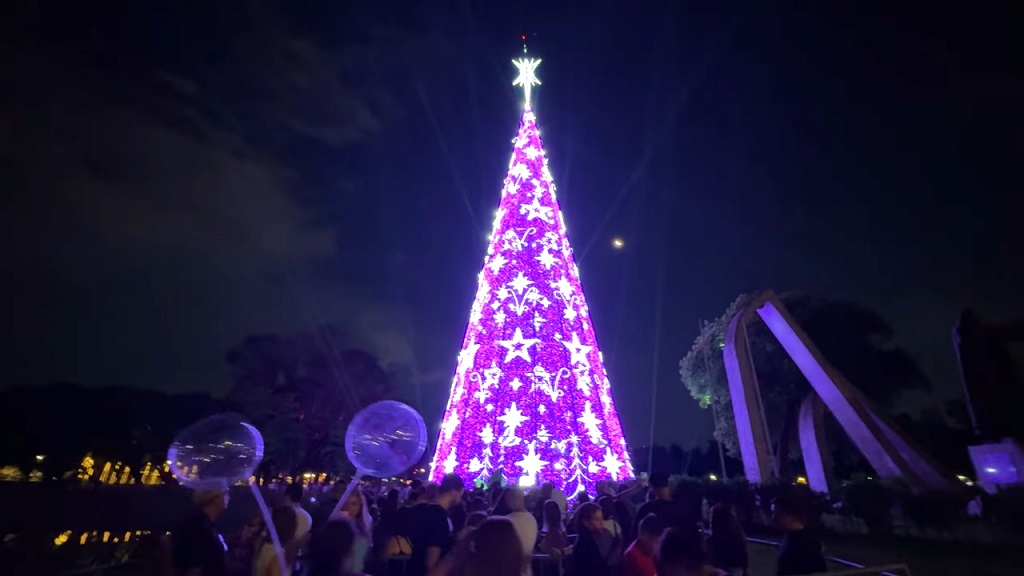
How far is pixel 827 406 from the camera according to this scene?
17625 millimetres

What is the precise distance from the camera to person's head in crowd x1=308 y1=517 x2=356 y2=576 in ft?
12.6

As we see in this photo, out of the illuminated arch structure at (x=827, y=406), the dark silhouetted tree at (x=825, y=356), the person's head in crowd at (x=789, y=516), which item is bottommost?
the person's head in crowd at (x=789, y=516)

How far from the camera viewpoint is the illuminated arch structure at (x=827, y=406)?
47.8ft

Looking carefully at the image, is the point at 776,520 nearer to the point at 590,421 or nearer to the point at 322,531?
the point at 322,531

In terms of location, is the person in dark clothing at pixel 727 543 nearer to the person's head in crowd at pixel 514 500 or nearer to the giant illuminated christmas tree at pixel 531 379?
the person's head in crowd at pixel 514 500

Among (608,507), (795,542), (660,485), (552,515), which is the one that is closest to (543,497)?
(608,507)

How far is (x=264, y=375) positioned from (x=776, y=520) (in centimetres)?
3238

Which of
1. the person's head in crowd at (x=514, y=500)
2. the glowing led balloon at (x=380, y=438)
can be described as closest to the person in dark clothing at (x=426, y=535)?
the person's head in crowd at (x=514, y=500)

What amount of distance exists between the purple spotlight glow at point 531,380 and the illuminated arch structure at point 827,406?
14.8 feet

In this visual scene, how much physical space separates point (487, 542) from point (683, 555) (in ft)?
3.76

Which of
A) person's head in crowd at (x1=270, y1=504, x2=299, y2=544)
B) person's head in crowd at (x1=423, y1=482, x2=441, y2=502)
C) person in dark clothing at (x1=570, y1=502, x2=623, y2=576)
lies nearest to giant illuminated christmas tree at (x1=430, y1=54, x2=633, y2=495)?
person's head in crowd at (x1=423, y1=482, x2=441, y2=502)

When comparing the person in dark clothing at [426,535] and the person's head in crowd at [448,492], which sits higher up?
the person's head in crowd at [448,492]

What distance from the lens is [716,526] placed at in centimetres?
521

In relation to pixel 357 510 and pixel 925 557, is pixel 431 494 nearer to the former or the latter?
pixel 357 510
